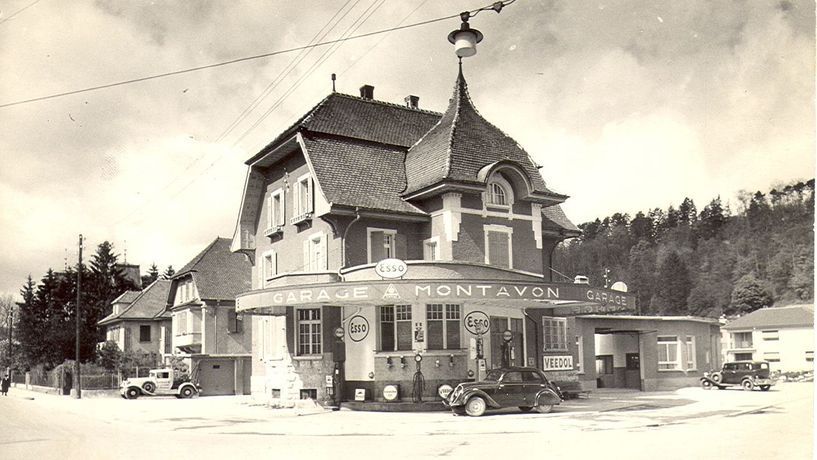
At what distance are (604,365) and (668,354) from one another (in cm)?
331

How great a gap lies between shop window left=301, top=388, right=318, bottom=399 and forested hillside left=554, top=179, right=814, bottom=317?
1445cm

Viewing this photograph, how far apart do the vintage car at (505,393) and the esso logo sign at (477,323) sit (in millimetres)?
2759

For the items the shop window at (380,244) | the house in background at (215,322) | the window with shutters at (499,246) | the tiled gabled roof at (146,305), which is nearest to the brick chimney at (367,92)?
the shop window at (380,244)

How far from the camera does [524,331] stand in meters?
28.0

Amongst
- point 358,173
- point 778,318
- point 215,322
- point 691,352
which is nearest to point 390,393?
point 358,173

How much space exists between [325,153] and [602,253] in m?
24.5

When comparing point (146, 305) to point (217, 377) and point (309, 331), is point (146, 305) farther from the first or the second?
point (309, 331)

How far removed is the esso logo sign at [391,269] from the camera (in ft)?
75.6

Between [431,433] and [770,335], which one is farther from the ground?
[770,335]

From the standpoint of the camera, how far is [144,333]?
52562mm

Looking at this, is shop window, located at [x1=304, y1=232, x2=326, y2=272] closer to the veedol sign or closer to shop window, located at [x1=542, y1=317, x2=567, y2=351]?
the veedol sign

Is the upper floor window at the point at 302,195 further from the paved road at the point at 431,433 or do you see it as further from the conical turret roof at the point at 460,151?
the paved road at the point at 431,433

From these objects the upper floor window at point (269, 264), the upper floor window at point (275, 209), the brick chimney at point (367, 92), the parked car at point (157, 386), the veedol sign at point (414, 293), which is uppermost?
the brick chimney at point (367, 92)

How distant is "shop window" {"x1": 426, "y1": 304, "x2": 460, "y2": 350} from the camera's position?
80.9ft
